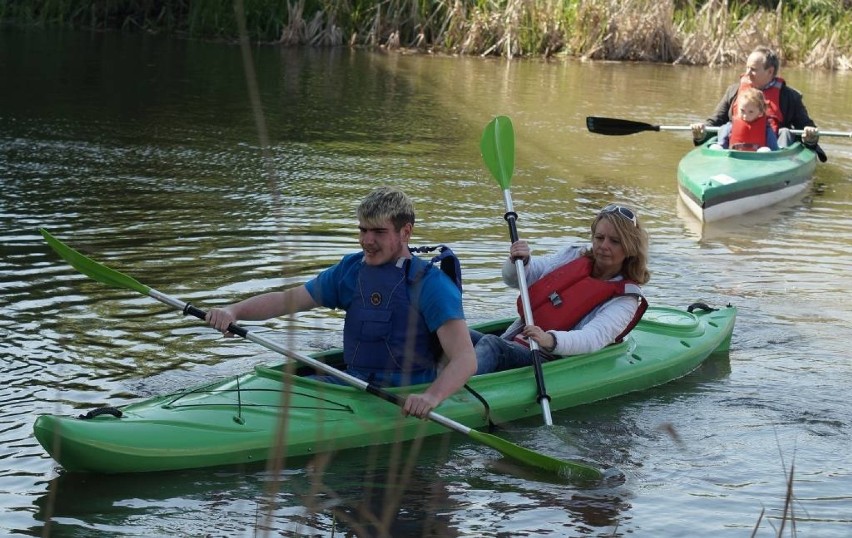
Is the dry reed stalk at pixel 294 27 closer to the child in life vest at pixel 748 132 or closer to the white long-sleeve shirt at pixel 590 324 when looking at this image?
the child in life vest at pixel 748 132

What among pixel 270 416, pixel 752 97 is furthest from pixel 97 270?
pixel 752 97

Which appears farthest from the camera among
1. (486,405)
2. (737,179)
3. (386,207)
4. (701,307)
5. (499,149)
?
(737,179)

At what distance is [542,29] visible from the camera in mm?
18859

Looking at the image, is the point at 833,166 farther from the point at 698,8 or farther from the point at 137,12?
the point at 137,12

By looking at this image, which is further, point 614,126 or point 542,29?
point 542,29

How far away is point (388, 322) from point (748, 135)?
630 cm

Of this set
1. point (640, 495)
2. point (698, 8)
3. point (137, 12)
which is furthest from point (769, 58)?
point (137, 12)

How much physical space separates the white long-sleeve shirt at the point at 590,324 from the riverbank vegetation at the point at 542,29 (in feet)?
41.6

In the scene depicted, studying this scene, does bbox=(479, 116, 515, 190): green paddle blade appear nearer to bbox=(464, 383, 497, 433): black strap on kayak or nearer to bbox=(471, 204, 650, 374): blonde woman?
bbox=(471, 204, 650, 374): blonde woman

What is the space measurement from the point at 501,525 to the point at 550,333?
4.33 feet

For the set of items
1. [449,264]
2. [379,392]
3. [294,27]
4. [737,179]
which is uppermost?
[294,27]

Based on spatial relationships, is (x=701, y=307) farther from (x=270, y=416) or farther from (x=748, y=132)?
(x=748, y=132)

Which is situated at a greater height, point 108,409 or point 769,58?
point 769,58

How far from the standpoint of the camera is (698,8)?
20.3 m
